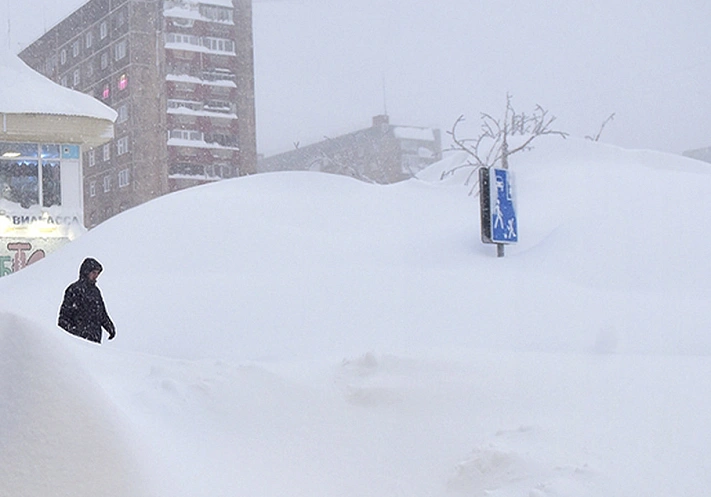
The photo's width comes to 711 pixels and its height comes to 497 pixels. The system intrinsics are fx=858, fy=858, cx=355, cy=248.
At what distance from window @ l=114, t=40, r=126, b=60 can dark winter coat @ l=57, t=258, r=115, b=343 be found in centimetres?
4566

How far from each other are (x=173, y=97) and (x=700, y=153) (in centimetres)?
3279

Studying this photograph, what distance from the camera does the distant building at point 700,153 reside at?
2055 inches

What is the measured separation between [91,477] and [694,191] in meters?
12.1

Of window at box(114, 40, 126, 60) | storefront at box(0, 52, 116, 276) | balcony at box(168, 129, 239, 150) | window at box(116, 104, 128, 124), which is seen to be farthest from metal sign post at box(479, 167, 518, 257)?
window at box(114, 40, 126, 60)

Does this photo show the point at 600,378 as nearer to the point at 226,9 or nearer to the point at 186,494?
the point at 186,494

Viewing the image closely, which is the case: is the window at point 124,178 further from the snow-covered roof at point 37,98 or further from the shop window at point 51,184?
the shop window at point 51,184

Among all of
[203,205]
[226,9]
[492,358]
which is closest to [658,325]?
[492,358]

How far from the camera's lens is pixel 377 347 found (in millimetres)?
8375

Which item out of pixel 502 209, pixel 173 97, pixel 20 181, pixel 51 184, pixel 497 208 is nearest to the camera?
pixel 497 208

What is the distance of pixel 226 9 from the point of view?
2007 inches

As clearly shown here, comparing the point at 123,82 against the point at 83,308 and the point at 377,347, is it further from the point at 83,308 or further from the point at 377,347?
the point at 377,347

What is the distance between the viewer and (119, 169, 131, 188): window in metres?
49.5

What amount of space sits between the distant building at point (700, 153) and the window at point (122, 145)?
33.4 metres

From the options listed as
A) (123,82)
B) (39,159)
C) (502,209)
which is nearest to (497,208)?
(502,209)
